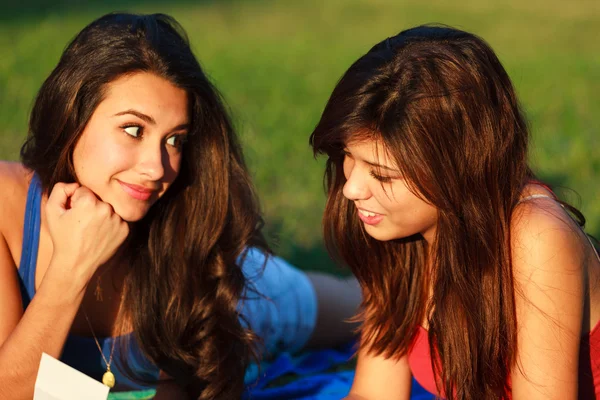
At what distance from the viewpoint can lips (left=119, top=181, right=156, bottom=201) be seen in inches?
142

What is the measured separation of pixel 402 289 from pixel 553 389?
789 millimetres

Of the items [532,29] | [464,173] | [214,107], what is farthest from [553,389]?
[532,29]

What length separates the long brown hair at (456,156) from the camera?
118 inches

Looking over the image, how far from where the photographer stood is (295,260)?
6.34 m

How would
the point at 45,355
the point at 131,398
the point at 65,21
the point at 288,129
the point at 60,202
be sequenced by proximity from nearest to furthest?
the point at 45,355, the point at 60,202, the point at 131,398, the point at 288,129, the point at 65,21

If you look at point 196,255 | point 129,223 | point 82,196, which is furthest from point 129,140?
point 196,255

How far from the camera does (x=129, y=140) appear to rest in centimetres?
354

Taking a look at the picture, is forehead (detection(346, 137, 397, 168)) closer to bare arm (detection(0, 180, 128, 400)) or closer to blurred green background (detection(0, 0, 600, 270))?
bare arm (detection(0, 180, 128, 400))

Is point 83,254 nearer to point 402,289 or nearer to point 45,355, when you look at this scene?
point 45,355

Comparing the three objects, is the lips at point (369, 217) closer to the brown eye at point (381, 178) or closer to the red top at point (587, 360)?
the brown eye at point (381, 178)

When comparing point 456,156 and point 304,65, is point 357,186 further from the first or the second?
point 304,65

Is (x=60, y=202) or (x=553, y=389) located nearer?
(x=553, y=389)

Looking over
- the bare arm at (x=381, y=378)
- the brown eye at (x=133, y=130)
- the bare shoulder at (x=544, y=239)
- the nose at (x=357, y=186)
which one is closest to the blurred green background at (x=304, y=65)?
the bare arm at (x=381, y=378)

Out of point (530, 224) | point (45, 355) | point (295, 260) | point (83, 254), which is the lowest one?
point (295, 260)
